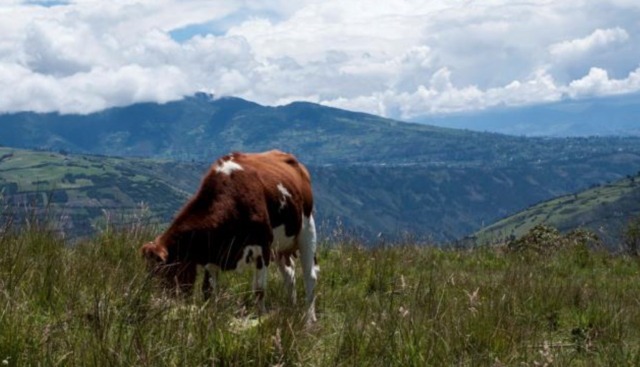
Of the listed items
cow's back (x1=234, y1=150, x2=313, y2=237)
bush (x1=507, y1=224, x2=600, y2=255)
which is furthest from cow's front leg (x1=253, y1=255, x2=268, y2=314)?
bush (x1=507, y1=224, x2=600, y2=255)

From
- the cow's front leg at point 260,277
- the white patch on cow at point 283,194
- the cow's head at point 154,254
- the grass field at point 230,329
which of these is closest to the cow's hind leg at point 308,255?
the white patch on cow at point 283,194

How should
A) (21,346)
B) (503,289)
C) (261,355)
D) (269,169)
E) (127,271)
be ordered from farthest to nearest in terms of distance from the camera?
(269,169) < (503,289) < (127,271) < (261,355) < (21,346)

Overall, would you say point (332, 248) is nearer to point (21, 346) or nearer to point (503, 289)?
point (503, 289)

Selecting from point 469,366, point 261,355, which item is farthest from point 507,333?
point 261,355

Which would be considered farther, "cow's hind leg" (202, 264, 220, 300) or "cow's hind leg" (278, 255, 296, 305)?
"cow's hind leg" (278, 255, 296, 305)

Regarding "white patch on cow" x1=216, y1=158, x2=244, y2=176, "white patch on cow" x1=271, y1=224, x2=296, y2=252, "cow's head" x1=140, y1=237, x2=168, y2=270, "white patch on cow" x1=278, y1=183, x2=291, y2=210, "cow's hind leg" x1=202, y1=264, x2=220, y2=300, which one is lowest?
"cow's hind leg" x1=202, y1=264, x2=220, y2=300

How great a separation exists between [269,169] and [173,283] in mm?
2594

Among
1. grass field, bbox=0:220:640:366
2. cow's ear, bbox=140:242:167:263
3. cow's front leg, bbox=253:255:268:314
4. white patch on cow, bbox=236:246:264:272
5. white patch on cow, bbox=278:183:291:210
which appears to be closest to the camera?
grass field, bbox=0:220:640:366

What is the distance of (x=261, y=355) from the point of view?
4.98 meters

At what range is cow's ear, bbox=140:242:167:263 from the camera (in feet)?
25.3

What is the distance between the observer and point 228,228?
8391 millimetres

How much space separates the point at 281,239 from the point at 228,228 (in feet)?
4.70

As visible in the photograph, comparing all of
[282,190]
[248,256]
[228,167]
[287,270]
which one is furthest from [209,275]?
[282,190]

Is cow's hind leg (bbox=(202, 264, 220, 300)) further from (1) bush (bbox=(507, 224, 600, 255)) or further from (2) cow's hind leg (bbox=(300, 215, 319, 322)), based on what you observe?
(1) bush (bbox=(507, 224, 600, 255))
